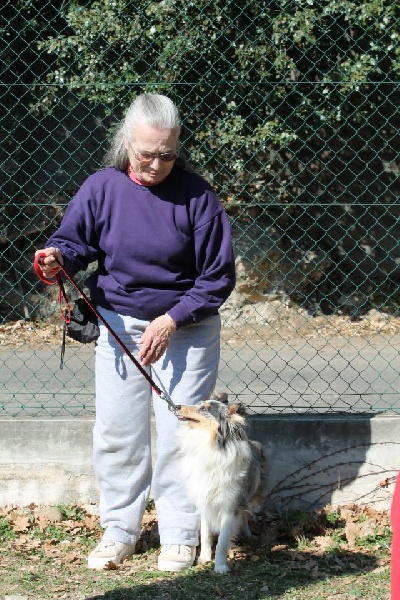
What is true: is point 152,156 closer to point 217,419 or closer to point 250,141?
point 217,419

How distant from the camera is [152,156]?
3.90 metres

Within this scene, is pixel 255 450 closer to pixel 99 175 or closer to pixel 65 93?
pixel 99 175

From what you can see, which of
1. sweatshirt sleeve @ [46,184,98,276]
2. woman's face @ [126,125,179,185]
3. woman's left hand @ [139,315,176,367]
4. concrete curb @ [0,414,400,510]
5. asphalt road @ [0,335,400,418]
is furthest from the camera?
asphalt road @ [0,335,400,418]

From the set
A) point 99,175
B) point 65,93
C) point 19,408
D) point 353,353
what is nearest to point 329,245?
point 353,353

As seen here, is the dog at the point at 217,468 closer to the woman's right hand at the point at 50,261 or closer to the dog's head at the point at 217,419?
the dog's head at the point at 217,419

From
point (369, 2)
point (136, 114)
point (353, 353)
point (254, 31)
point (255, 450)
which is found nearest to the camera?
point (136, 114)

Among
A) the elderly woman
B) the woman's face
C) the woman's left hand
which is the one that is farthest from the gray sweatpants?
the woman's face

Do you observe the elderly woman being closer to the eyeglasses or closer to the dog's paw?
the eyeglasses

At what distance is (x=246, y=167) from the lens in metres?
7.66

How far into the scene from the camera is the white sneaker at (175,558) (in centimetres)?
425

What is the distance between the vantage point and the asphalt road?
5.43 meters

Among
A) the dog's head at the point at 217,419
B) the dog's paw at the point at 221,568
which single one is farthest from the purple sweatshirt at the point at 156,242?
the dog's paw at the point at 221,568

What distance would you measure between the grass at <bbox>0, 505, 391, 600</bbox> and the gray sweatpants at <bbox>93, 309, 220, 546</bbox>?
0.78 feet

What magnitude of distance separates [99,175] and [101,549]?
1871 millimetres
